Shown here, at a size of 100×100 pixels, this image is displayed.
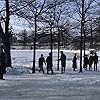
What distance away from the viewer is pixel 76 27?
34.6 m

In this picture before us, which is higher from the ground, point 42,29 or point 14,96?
point 42,29

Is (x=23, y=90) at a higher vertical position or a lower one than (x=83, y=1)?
lower

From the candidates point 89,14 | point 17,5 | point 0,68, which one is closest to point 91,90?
point 0,68

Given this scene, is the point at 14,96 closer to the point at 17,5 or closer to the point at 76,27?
the point at 17,5

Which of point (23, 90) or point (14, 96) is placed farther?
point (23, 90)

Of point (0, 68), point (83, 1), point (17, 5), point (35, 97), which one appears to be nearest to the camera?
point (35, 97)

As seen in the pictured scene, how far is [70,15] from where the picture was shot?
3356 cm

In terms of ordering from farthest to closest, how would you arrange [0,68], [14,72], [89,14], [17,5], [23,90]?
[89,14] → [17,5] → [14,72] → [0,68] → [23,90]

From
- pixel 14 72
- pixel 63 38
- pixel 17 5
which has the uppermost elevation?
pixel 17 5

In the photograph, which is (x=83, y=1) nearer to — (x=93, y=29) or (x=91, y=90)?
(x=93, y=29)

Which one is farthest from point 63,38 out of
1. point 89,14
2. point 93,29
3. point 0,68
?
point 0,68

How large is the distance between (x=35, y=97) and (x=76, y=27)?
22726mm

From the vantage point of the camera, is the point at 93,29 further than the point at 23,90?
Yes

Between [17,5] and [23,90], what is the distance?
579 inches
